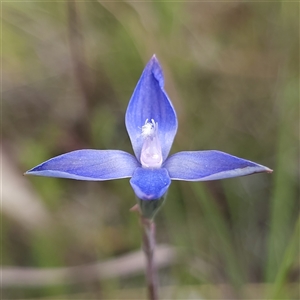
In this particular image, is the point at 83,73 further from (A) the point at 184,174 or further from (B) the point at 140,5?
(A) the point at 184,174

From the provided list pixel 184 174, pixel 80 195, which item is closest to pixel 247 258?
pixel 80 195

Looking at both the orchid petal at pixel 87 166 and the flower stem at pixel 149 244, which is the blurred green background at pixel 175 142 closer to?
the flower stem at pixel 149 244

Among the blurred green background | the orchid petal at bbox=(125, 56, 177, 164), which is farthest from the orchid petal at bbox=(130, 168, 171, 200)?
the blurred green background

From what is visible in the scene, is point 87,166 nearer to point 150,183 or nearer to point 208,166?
point 150,183

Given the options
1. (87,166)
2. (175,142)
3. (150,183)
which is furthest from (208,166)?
(175,142)

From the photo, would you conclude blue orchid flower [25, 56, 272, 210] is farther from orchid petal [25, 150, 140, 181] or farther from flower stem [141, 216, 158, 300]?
flower stem [141, 216, 158, 300]

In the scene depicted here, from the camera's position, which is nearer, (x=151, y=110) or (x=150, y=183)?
(x=150, y=183)
